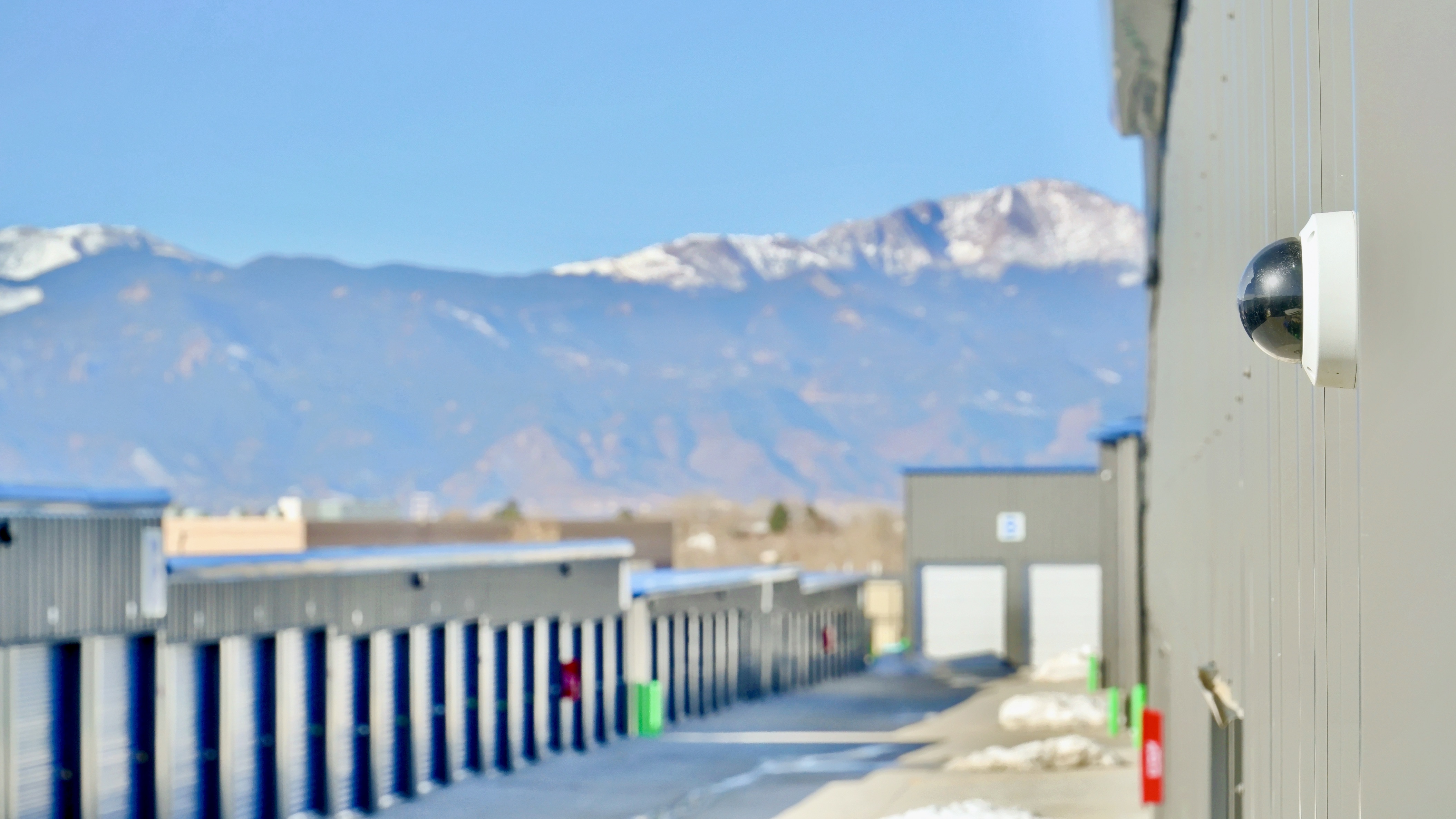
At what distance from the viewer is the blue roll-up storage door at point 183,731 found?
1678 cm

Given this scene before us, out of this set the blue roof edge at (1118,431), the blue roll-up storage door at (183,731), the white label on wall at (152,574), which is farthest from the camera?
the blue roof edge at (1118,431)

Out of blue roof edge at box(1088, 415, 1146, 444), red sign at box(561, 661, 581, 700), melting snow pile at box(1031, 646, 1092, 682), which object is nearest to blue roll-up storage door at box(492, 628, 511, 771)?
red sign at box(561, 661, 581, 700)

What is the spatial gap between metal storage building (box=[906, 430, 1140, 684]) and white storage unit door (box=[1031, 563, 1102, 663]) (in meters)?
0.03

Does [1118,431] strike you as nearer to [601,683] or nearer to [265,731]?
[601,683]

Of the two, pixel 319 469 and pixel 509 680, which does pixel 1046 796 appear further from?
pixel 319 469

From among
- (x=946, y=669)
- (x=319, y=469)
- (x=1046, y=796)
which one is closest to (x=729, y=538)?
(x=319, y=469)

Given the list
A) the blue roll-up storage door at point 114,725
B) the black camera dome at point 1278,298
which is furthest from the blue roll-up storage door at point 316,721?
the black camera dome at point 1278,298

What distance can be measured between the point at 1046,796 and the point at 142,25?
200760 mm

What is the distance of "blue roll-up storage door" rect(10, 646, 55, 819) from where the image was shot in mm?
14703

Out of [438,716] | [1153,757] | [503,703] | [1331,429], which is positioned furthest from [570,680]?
[1331,429]

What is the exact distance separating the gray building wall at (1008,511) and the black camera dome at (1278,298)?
52.8 metres

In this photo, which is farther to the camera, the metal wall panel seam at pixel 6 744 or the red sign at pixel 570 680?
the red sign at pixel 570 680

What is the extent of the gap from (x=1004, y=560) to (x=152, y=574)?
137 ft

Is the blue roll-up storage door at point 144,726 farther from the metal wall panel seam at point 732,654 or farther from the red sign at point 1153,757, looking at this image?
the metal wall panel seam at point 732,654
